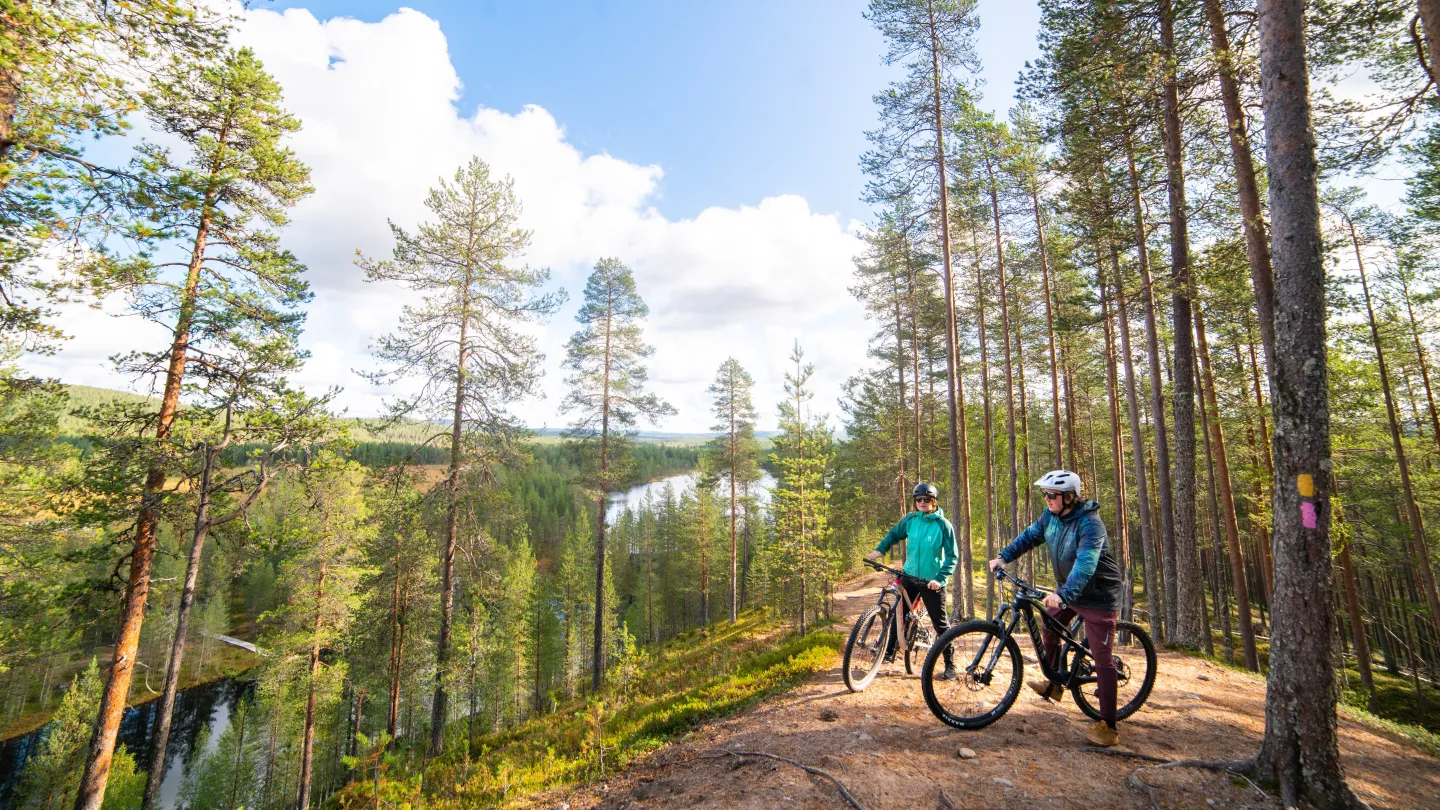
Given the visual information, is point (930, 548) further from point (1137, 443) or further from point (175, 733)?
point (175, 733)

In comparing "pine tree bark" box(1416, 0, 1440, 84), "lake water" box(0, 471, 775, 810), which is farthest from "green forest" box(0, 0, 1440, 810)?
"lake water" box(0, 471, 775, 810)

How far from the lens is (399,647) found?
20469 mm

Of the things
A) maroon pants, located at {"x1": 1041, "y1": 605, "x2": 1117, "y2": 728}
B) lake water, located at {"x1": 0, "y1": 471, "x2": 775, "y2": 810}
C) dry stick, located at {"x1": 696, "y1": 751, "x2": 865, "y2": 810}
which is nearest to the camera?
dry stick, located at {"x1": 696, "y1": 751, "x2": 865, "y2": 810}

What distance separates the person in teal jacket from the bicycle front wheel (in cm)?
53

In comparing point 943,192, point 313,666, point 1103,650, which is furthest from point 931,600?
point 313,666

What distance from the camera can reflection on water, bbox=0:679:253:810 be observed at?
28.2m

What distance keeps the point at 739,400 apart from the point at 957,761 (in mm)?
22725

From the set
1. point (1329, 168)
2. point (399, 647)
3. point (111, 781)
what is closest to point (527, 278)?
point (1329, 168)

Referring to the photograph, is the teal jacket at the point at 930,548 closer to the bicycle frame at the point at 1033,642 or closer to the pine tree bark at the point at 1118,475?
the bicycle frame at the point at 1033,642

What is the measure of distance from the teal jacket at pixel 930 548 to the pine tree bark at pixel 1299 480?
2.57 meters

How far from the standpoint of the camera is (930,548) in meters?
5.91

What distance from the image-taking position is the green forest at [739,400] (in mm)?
5320

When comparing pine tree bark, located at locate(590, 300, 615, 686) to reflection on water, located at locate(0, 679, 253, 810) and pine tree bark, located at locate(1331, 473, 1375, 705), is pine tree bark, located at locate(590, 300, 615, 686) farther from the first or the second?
reflection on water, located at locate(0, 679, 253, 810)

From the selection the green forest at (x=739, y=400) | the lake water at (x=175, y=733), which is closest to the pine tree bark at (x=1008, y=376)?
the green forest at (x=739, y=400)
